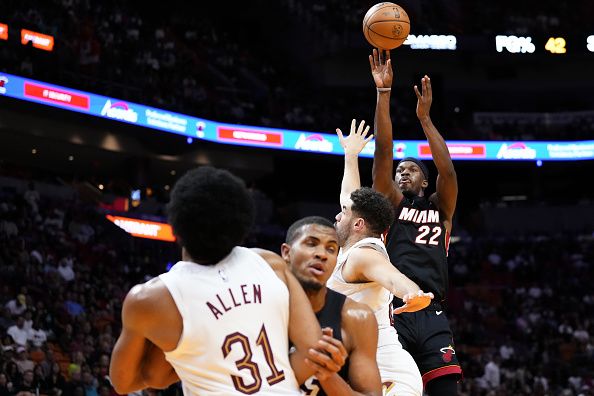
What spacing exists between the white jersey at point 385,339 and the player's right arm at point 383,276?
12 cm

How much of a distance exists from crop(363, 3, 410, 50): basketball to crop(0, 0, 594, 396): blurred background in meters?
6.08

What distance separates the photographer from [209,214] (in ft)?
9.64

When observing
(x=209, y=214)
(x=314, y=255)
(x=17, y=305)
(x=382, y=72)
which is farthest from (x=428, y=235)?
(x=17, y=305)

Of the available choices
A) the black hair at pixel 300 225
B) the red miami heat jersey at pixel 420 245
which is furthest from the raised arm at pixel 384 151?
the black hair at pixel 300 225

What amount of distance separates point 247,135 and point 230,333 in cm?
2076

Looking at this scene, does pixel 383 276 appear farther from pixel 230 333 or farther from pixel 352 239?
pixel 230 333

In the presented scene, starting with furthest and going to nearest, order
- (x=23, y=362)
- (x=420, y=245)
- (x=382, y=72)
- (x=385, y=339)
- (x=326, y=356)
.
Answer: (x=23, y=362), (x=382, y=72), (x=420, y=245), (x=385, y=339), (x=326, y=356)

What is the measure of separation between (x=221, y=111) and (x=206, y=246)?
20537 millimetres

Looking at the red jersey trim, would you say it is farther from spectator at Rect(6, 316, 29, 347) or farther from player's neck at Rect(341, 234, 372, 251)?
spectator at Rect(6, 316, 29, 347)

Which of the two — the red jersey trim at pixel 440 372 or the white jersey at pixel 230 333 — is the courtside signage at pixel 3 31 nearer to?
the red jersey trim at pixel 440 372

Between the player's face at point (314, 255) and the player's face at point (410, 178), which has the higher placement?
the player's face at point (410, 178)

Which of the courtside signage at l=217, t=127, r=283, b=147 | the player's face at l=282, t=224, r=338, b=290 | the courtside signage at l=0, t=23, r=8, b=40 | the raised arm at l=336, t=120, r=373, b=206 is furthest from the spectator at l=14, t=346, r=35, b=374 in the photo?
the courtside signage at l=217, t=127, r=283, b=147

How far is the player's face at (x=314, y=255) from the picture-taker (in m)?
3.44

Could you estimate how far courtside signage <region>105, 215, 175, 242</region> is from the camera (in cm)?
2031
